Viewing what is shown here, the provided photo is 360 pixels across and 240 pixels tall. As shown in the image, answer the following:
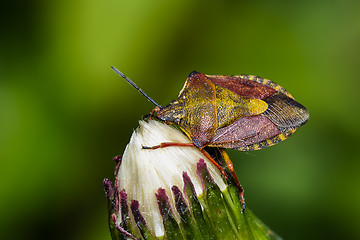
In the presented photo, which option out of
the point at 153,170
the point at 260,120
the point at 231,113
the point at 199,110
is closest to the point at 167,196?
the point at 153,170

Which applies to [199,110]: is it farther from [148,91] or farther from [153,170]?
[148,91]

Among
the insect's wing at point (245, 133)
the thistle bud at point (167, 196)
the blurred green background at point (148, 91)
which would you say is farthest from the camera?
the blurred green background at point (148, 91)

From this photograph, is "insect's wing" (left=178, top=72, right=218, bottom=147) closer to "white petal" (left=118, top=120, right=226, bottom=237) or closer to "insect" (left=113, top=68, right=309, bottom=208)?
"insect" (left=113, top=68, right=309, bottom=208)

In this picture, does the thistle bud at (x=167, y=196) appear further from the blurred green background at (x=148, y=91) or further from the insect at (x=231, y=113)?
the blurred green background at (x=148, y=91)

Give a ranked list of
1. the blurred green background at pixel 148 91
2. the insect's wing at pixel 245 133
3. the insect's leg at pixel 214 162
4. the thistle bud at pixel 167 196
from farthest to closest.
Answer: the blurred green background at pixel 148 91 → the insect's wing at pixel 245 133 → the insect's leg at pixel 214 162 → the thistle bud at pixel 167 196

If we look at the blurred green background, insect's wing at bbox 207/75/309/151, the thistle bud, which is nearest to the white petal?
the thistle bud

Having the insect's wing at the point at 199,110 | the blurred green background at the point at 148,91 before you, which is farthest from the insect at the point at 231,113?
the blurred green background at the point at 148,91

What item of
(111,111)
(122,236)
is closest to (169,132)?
(122,236)
